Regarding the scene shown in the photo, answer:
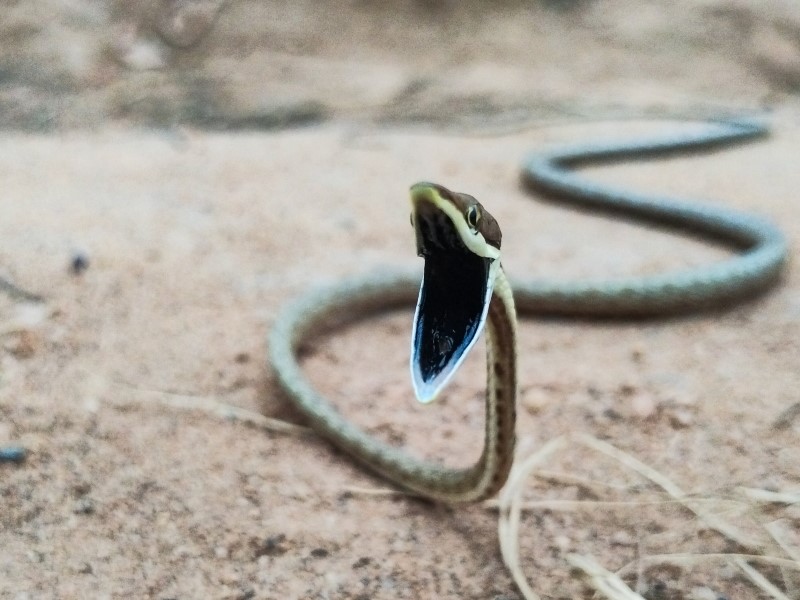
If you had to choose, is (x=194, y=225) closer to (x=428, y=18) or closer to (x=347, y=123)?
(x=347, y=123)

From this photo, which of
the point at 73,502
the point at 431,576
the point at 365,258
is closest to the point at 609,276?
the point at 365,258

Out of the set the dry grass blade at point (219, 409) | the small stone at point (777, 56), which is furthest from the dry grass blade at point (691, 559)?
the small stone at point (777, 56)

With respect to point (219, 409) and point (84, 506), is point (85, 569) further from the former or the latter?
point (219, 409)

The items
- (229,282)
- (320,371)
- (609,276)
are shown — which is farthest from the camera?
(609,276)

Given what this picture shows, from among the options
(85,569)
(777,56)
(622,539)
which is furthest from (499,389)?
(777,56)

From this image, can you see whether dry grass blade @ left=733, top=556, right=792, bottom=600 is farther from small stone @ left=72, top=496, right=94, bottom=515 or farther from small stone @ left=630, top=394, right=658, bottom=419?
small stone @ left=72, top=496, right=94, bottom=515

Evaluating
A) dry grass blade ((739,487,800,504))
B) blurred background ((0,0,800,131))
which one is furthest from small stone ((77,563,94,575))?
blurred background ((0,0,800,131))
